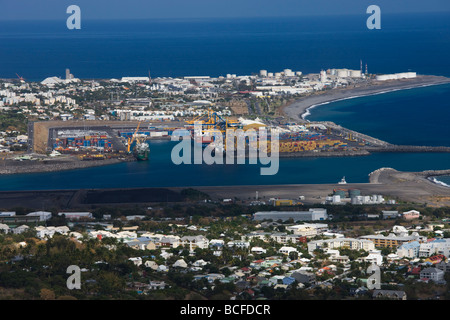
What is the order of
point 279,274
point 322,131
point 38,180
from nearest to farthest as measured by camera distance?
point 279,274 < point 38,180 < point 322,131

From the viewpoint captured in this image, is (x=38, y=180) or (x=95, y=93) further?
(x=95, y=93)

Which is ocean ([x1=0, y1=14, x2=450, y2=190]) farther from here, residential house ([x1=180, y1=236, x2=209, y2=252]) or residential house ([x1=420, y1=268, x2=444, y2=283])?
residential house ([x1=420, y1=268, x2=444, y2=283])

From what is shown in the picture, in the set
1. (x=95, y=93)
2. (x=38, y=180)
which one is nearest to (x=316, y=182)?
(x=38, y=180)

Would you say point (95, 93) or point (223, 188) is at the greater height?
point (95, 93)

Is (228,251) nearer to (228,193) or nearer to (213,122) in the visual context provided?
(228,193)

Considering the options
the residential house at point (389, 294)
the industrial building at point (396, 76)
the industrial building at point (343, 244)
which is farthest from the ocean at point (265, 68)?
the residential house at point (389, 294)

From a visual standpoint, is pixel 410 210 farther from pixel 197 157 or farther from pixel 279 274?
pixel 197 157
